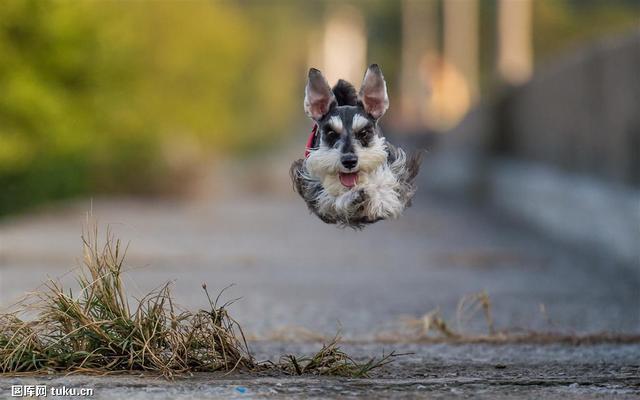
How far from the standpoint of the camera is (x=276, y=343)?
12.1 meters

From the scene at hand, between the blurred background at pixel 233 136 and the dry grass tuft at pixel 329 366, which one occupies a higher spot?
the blurred background at pixel 233 136

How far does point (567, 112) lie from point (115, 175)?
1707 centimetres

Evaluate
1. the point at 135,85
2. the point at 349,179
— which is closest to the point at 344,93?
the point at 349,179

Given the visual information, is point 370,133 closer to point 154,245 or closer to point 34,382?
point 34,382

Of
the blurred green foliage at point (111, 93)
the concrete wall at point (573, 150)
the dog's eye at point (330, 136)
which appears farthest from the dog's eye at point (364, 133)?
the blurred green foliage at point (111, 93)

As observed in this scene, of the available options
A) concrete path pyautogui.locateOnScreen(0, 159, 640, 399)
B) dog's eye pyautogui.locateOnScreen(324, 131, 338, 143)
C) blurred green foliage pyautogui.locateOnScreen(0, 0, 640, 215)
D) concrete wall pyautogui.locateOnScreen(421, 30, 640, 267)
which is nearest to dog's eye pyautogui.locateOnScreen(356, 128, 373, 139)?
dog's eye pyautogui.locateOnScreen(324, 131, 338, 143)

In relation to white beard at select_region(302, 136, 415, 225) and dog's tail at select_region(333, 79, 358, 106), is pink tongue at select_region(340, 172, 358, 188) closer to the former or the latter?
white beard at select_region(302, 136, 415, 225)

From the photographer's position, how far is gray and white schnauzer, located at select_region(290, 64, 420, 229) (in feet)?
23.8

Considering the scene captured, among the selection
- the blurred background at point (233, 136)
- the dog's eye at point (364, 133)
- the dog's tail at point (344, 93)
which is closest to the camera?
the dog's eye at point (364, 133)

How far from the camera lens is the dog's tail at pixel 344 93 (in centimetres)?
769

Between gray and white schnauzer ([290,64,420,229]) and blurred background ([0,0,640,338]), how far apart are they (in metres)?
3.67

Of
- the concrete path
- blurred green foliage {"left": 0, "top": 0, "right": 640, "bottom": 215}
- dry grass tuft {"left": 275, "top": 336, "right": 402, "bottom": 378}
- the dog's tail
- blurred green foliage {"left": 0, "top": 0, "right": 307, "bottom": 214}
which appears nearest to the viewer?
the dog's tail

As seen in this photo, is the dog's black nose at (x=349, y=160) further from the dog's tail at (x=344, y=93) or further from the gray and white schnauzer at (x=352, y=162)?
the dog's tail at (x=344, y=93)

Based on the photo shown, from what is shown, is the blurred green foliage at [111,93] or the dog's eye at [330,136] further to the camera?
the blurred green foliage at [111,93]
